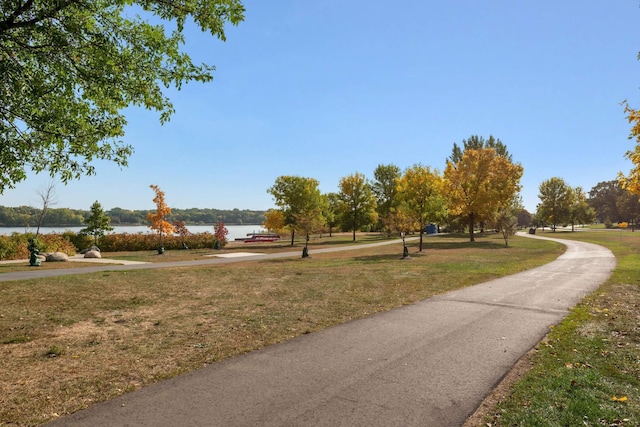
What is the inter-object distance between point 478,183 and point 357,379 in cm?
4225

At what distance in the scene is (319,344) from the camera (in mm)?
6773

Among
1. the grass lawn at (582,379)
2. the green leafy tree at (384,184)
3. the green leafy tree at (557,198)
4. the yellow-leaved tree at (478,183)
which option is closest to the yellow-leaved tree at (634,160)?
the grass lawn at (582,379)

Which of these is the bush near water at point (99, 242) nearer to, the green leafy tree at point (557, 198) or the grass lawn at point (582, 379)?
the grass lawn at point (582, 379)

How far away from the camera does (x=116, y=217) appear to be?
115 m

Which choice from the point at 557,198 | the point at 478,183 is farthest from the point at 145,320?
the point at 557,198

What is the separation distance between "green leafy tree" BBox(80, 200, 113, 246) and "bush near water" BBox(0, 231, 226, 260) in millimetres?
471

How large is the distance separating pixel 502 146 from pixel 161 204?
64.6m

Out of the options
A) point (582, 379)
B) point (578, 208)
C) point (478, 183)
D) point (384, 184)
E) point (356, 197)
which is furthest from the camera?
point (578, 208)

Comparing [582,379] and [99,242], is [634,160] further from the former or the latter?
[99,242]

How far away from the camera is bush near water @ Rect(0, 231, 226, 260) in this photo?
25.0 metres

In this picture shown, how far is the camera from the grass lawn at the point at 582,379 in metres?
4.08

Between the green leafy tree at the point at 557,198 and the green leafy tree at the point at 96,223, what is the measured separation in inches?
2976

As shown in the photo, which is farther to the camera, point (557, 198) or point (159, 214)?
point (557, 198)

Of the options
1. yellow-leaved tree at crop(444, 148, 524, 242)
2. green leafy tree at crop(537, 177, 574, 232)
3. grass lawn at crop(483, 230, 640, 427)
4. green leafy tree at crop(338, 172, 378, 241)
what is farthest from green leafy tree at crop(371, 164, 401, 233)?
grass lawn at crop(483, 230, 640, 427)
